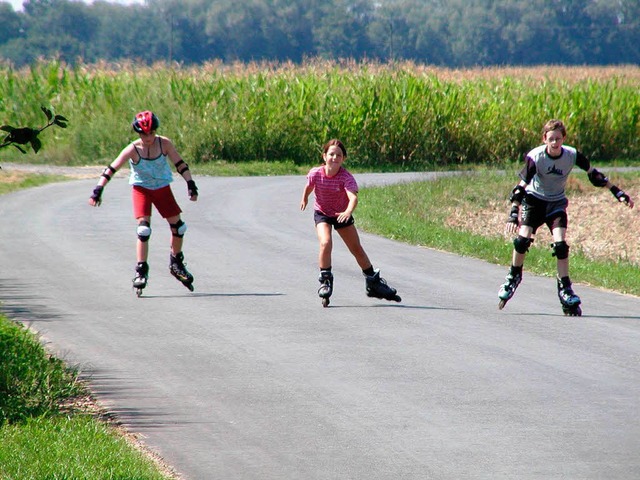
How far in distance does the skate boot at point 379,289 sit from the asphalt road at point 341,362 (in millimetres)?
226

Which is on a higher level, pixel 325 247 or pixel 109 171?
pixel 109 171

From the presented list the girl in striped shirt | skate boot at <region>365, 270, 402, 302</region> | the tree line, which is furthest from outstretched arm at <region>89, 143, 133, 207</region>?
the tree line

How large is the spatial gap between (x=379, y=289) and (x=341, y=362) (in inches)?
112

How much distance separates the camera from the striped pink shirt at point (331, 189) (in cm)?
1063

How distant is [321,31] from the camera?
10556cm

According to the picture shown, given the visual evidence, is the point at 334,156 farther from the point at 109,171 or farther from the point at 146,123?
the point at 109,171

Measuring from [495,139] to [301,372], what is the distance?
86.4ft

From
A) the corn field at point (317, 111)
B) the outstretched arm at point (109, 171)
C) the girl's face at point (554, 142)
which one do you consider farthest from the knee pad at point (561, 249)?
the corn field at point (317, 111)

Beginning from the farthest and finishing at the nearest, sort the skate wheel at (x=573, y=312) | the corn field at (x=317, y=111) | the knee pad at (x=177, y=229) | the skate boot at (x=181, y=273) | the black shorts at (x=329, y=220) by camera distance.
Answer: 1. the corn field at (x=317, y=111)
2. the knee pad at (x=177, y=229)
3. the skate boot at (x=181, y=273)
4. the black shorts at (x=329, y=220)
5. the skate wheel at (x=573, y=312)

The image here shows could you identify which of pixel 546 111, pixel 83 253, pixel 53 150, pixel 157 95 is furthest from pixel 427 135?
pixel 83 253

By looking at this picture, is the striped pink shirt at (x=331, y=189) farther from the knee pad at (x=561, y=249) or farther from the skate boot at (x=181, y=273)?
the knee pad at (x=561, y=249)

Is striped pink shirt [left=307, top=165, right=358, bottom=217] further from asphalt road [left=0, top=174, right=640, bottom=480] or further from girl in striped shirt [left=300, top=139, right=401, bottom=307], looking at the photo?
asphalt road [left=0, top=174, right=640, bottom=480]

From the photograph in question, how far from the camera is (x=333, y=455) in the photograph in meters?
6.02

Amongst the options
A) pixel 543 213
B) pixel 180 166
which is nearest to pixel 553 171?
pixel 543 213
